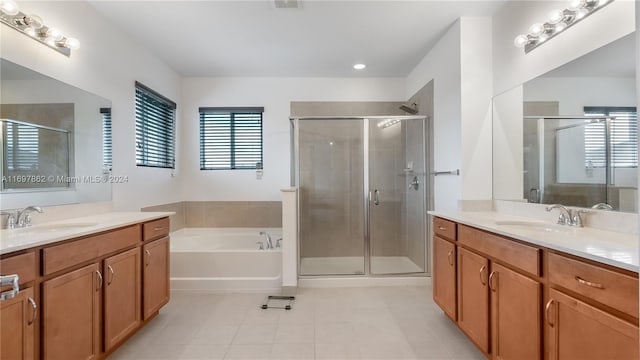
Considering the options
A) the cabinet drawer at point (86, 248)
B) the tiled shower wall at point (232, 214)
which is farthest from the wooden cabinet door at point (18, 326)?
the tiled shower wall at point (232, 214)

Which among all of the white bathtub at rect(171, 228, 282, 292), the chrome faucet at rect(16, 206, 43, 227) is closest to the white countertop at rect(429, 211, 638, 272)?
the white bathtub at rect(171, 228, 282, 292)

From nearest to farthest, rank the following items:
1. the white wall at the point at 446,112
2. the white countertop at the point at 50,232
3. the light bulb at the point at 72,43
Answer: the white countertop at the point at 50,232 < the light bulb at the point at 72,43 < the white wall at the point at 446,112

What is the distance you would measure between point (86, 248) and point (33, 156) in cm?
80

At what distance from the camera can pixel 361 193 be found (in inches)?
143

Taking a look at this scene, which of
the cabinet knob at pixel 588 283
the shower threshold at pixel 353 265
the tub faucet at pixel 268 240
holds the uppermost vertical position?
the cabinet knob at pixel 588 283

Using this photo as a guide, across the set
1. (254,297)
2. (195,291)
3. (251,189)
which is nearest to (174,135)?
(251,189)

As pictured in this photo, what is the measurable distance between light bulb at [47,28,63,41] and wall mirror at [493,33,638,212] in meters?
3.34

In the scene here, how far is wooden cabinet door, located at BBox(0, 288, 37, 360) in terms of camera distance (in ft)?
3.79

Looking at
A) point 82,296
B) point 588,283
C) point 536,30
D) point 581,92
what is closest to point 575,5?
point 536,30

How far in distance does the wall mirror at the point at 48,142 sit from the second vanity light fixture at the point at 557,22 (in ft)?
10.8

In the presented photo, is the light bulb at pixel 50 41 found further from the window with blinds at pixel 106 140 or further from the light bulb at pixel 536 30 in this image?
the light bulb at pixel 536 30

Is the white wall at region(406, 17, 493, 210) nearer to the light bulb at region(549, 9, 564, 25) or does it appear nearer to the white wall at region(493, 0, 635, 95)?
the white wall at region(493, 0, 635, 95)

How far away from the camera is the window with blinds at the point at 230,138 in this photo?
13.4 ft

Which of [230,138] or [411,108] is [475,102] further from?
[230,138]
